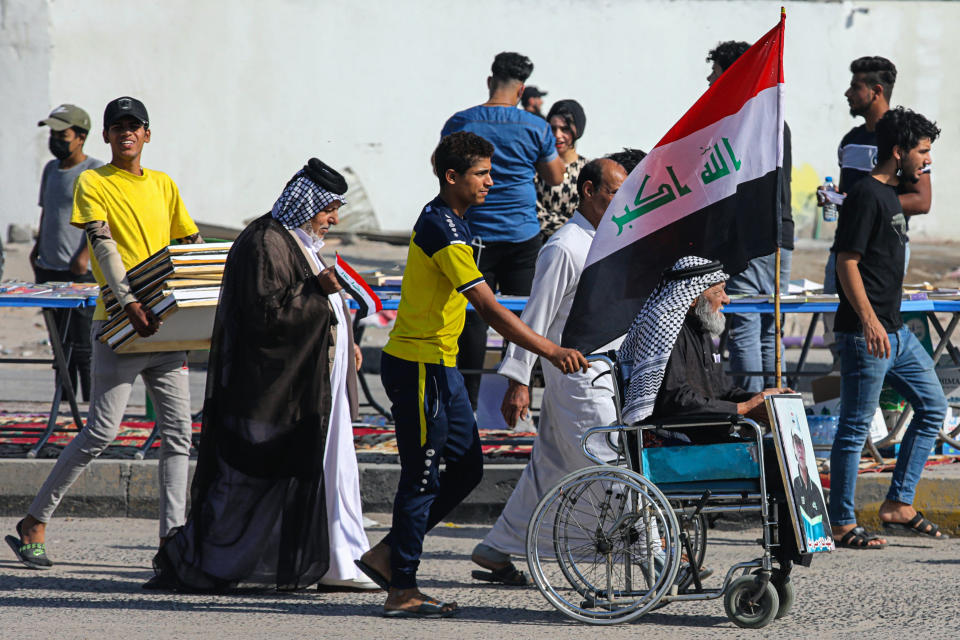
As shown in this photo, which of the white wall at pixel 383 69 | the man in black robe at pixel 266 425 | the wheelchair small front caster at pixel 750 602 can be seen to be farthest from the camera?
the white wall at pixel 383 69

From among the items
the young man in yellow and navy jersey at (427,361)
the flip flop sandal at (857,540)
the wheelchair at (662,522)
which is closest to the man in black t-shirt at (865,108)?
the flip flop sandal at (857,540)

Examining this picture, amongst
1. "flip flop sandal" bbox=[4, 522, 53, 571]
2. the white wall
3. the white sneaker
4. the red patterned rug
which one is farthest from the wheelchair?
the white wall

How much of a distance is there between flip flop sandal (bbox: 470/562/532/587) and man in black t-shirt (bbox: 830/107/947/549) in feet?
5.57

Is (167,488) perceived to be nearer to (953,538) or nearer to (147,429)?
(147,429)

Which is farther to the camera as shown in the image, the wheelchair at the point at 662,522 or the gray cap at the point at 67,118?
the gray cap at the point at 67,118

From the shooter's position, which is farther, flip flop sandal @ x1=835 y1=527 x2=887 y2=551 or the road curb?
the road curb

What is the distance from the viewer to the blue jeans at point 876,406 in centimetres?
665

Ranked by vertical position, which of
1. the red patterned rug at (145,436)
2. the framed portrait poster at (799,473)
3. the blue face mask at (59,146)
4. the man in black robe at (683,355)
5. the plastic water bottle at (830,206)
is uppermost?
the blue face mask at (59,146)

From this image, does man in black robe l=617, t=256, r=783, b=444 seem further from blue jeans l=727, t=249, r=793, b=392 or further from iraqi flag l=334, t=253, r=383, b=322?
blue jeans l=727, t=249, r=793, b=392

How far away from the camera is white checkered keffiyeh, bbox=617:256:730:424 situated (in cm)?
Result: 518

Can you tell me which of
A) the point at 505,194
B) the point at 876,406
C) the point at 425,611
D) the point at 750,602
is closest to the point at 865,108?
the point at 505,194

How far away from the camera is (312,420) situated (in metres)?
5.71

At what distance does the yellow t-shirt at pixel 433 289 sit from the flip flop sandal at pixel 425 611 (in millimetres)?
904

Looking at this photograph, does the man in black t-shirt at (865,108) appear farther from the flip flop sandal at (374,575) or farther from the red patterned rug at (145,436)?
the flip flop sandal at (374,575)
